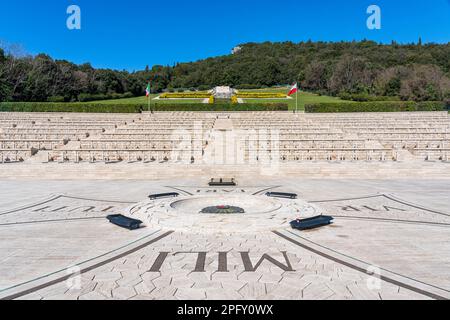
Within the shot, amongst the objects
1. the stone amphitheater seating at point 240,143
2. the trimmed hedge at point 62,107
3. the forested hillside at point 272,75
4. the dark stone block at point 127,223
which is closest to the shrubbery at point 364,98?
the forested hillside at point 272,75

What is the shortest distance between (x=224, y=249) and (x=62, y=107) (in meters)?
50.6

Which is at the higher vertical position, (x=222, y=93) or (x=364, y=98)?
(x=222, y=93)

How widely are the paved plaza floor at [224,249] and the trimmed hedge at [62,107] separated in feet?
124

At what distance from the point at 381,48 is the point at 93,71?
10539cm

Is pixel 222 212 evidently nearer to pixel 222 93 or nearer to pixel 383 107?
pixel 383 107

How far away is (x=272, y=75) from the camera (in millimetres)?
117750

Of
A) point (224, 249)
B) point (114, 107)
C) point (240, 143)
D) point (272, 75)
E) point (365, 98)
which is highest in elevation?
point (272, 75)

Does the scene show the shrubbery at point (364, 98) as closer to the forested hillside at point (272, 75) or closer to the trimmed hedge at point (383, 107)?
the forested hillside at point (272, 75)

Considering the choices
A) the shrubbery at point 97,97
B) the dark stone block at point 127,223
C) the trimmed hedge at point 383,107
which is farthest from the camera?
the shrubbery at point 97,97

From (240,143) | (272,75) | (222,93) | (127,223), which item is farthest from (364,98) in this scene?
(127,223)

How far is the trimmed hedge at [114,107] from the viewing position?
159 ft

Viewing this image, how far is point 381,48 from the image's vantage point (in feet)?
395

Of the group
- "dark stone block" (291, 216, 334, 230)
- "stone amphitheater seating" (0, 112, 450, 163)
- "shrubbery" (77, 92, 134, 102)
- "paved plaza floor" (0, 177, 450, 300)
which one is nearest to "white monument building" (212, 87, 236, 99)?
"shrubbery" (77, 92, 134, 102)
